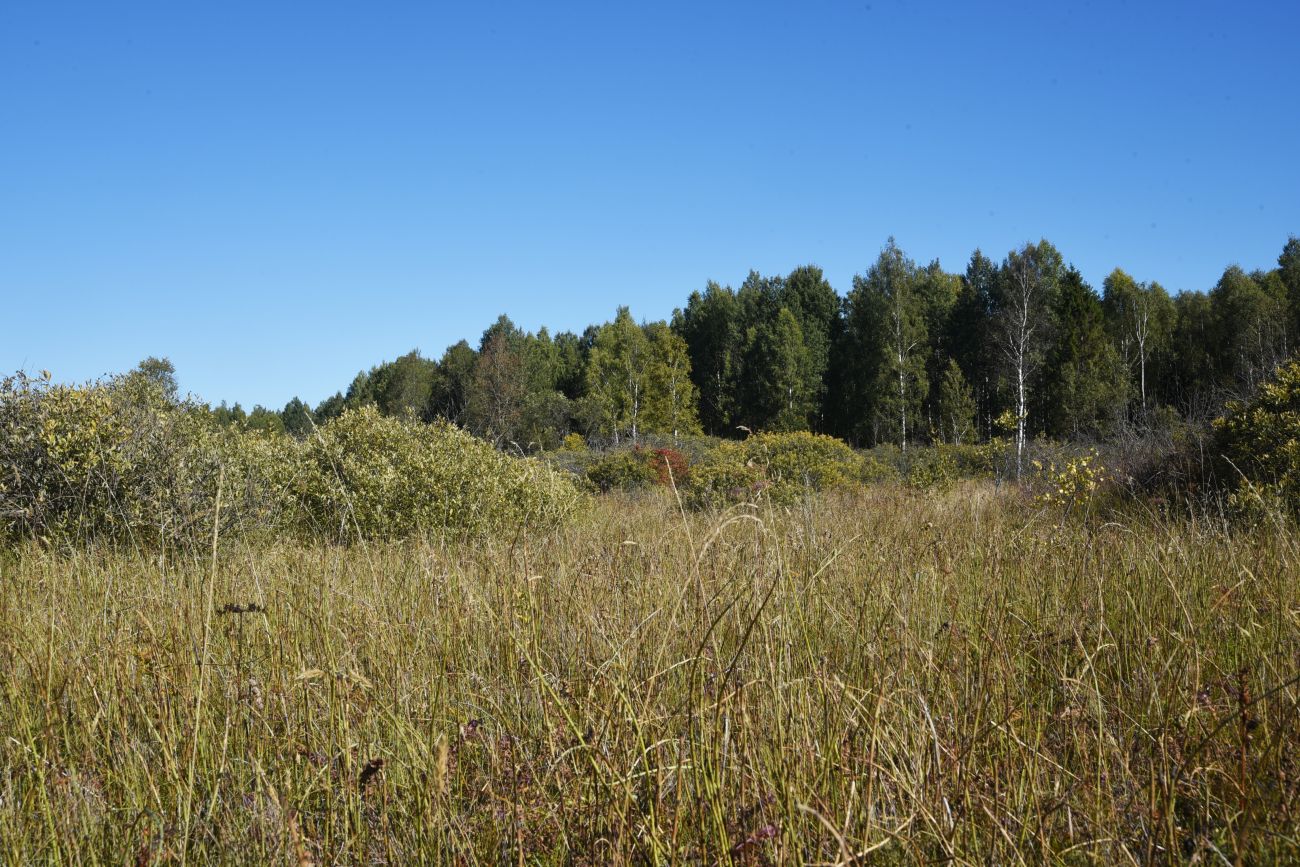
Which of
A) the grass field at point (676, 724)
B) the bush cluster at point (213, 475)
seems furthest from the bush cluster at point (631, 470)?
the grass field at point (676, 724)

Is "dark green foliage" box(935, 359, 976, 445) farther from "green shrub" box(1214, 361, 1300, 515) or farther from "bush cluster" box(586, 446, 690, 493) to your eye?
"green shrub" box(1214, 361, 1300, 515)

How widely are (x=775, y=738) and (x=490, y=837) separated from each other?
1.93ft

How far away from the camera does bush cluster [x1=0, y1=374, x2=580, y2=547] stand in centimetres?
597

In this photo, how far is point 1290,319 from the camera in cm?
2605

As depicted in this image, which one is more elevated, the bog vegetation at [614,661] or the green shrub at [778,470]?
the green shrub at [778,470]

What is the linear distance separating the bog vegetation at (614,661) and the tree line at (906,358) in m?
17.1

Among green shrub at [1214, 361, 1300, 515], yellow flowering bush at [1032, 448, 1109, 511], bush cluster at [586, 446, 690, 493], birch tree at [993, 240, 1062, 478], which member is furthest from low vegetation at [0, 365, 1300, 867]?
birch tree at [993, 240, 1062, 478]

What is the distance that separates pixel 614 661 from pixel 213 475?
5460 mm

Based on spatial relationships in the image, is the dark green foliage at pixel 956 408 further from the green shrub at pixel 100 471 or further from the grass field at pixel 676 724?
the grass field at pixel 676 724

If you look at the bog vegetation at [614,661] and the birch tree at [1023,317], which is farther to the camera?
the birch tree at [1023,317]

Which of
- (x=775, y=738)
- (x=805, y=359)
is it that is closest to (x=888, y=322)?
(x=805, y=359)

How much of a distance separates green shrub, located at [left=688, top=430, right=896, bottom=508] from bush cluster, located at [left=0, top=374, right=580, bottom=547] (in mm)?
2527

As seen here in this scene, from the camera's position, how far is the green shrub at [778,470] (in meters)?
10.3

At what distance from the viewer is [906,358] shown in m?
29.5
